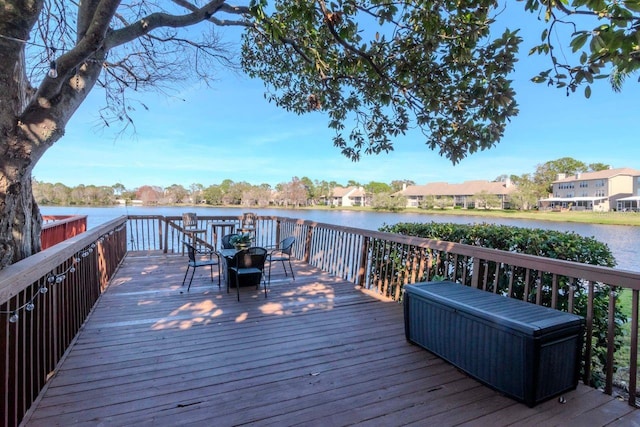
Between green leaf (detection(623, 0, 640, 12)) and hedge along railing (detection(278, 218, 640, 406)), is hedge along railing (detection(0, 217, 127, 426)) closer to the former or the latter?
green leaf (detection(623, 0, 640, 12))

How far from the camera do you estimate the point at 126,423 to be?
64.9 inches

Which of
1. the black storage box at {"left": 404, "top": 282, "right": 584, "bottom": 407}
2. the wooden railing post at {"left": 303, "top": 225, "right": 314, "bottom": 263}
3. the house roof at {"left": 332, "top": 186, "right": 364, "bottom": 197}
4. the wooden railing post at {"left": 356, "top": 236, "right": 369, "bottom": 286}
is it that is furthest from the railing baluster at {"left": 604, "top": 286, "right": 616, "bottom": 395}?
the house roof at {"left": 332, "top": 186, "right": 364, "bottom": 197}

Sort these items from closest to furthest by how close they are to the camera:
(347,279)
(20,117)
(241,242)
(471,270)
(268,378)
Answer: (20,117)
(268,378)
(471,270)
(241,242)
(347,279)

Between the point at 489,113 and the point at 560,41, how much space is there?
618 mm

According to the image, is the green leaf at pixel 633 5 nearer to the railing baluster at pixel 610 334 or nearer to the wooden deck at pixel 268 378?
the railing baluster at pixel 610 334

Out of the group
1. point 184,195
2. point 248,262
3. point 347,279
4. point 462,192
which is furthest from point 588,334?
point 462,192

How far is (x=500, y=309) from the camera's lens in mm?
2086

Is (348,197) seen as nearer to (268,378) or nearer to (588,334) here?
(588,334)

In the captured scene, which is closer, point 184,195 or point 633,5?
point 633,5

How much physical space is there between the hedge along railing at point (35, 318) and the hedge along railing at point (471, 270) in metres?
3.22

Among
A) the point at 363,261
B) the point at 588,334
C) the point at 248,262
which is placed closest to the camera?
the point at 588,334

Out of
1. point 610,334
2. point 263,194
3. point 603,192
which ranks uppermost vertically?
point 603,192

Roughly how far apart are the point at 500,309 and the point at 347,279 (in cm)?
314

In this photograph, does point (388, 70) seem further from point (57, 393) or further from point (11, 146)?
point (57, 393)
